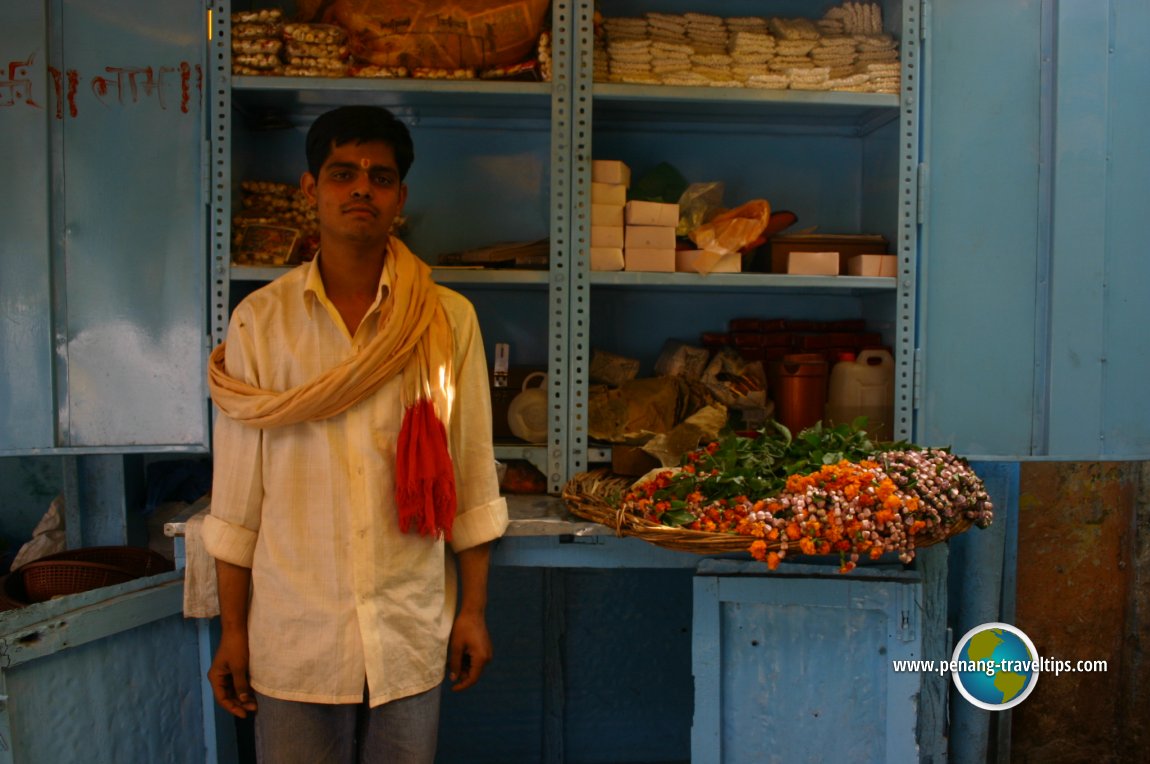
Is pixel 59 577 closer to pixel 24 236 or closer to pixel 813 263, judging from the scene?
pixel 24 236

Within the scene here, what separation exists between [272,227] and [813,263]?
153 cm

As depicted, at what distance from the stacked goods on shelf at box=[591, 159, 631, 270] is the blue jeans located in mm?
1216

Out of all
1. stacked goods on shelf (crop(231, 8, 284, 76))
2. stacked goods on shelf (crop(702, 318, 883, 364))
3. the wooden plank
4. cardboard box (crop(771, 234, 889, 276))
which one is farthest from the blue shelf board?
the wooden plank

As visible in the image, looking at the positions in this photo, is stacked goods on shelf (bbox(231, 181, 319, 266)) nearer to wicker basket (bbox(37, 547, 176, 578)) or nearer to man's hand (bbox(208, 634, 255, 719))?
wicker basket (bbox(37, 547, 176, 578))

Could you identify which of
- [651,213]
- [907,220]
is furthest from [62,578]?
[907,220]

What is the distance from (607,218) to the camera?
2.45m

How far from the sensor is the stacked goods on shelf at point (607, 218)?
244 cm

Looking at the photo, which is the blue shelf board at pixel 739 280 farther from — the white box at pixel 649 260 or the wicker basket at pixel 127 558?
the wicker basket at pixel 127 558

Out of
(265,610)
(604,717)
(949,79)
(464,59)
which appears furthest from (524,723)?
(949,79)

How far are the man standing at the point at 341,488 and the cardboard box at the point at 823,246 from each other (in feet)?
3.74

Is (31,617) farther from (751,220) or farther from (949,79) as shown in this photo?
(949,79)

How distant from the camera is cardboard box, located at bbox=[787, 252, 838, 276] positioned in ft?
8.20

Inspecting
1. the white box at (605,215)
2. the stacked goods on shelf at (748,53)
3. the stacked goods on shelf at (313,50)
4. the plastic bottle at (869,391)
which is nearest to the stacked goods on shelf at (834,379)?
the plastic bottle at (869,391)

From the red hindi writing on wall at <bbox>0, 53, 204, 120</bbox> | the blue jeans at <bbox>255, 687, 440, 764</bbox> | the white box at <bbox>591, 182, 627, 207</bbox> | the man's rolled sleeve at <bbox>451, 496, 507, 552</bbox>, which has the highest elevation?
the red hindi writing on wall at <bbox>0, 53, 204, 120</bbox>
